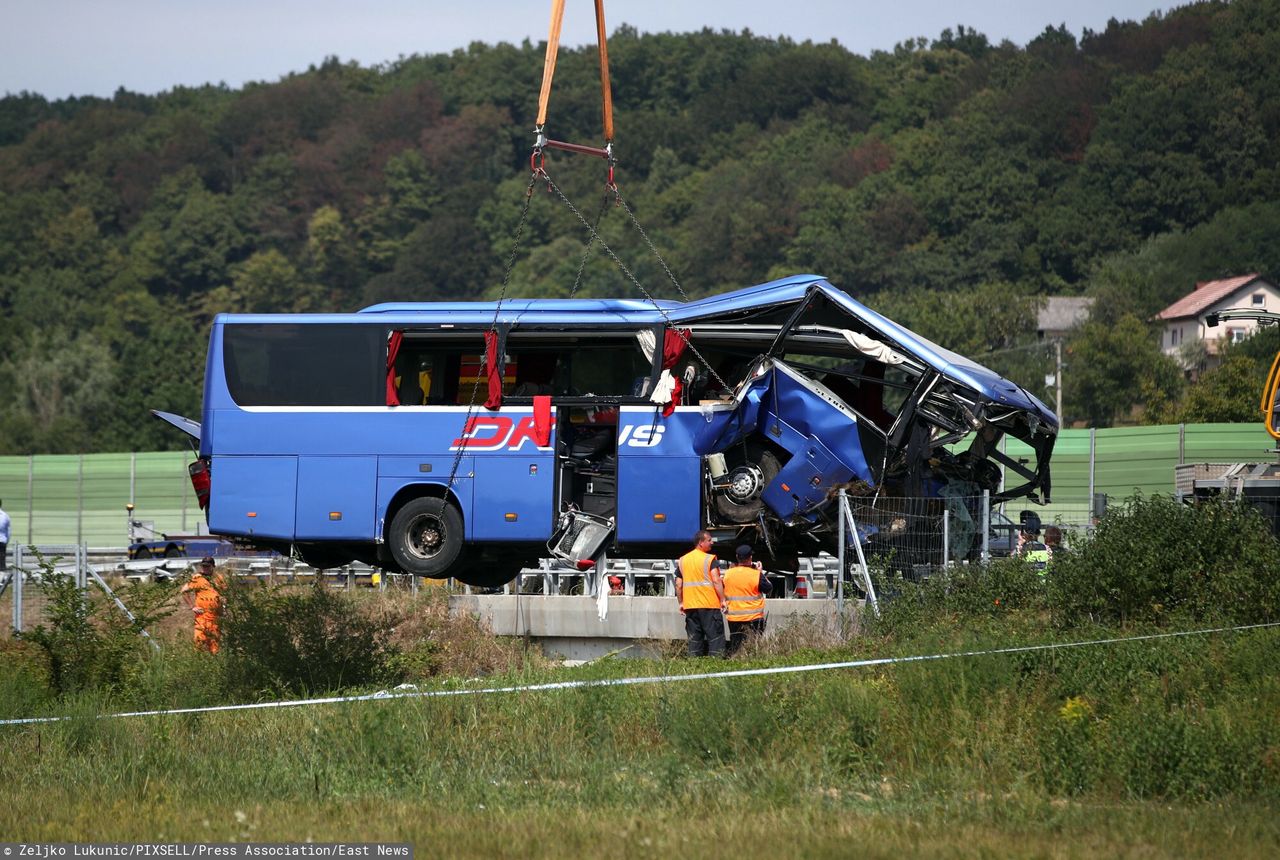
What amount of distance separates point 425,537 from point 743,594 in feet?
11.7

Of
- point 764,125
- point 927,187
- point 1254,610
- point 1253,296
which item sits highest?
point 764,125

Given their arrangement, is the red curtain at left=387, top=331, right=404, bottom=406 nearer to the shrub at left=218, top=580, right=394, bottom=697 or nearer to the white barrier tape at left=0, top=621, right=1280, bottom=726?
the shrub at left=218, top=580, right=394, bottom=697

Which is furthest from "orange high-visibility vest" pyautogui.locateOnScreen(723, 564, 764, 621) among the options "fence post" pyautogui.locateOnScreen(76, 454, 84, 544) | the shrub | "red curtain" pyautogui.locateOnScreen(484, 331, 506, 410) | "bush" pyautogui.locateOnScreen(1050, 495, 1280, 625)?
"fence post" pyautogui.locateOnScreen(76, 454, 84, 544)

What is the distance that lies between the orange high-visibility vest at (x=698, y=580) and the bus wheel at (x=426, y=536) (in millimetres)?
2541

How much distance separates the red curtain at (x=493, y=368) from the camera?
19.1 meters

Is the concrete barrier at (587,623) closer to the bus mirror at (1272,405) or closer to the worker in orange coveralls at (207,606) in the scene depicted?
the worker in orange coveralls at (207,606)

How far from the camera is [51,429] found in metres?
81.8

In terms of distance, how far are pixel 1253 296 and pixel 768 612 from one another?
7177 cm

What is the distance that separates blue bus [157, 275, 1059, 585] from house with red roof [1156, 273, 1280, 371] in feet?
196

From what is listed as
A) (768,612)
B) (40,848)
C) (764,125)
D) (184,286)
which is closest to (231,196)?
(184,286)

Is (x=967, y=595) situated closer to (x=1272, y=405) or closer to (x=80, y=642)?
(x=1272, y=405)

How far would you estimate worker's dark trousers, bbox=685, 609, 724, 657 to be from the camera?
63.2ft

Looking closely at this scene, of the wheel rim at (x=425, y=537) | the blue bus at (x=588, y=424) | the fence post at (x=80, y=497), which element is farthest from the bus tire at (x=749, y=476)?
the fence post at (x=80, y=497)

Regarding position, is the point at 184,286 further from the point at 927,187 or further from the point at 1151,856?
the point at 1151,856
